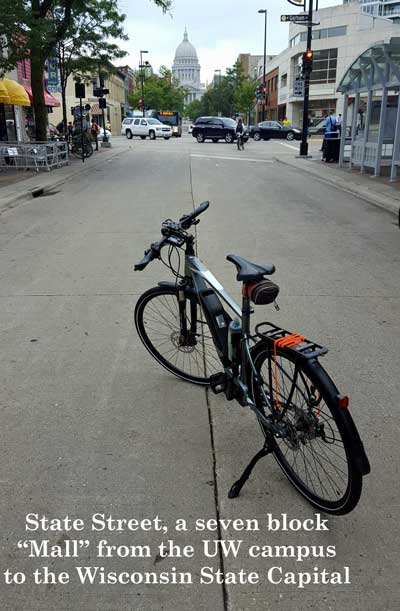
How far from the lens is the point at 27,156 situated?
19.6 metres

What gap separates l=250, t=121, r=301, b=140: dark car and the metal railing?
28.3 meters

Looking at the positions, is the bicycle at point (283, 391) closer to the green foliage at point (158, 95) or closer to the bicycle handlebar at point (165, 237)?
the bicycle handlebar at point (165, 237)

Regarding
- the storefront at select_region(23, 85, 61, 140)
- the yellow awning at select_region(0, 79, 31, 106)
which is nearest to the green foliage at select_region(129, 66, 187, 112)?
the storefront at select_region(23, 85, 61, 140)

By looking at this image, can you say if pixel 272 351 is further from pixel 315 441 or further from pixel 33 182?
pixel 33 182

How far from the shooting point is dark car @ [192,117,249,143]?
39.1 metres

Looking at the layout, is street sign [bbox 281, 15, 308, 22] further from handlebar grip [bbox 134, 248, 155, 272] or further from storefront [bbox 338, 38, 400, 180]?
handlebar grip [bbox 134, 248, 155, 272]

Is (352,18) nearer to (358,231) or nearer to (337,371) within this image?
(358,231)

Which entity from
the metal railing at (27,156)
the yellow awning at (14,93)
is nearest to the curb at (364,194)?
the metal railing at (27,156)

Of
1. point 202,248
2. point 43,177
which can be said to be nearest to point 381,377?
point 202,248

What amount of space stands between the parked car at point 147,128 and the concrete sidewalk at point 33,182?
28.2m

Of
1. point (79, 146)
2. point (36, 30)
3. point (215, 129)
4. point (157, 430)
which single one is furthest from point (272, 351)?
point (215, 129)

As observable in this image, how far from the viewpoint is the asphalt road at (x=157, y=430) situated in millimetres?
2314

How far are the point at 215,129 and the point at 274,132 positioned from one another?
8132mm

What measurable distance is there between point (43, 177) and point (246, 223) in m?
10.1
